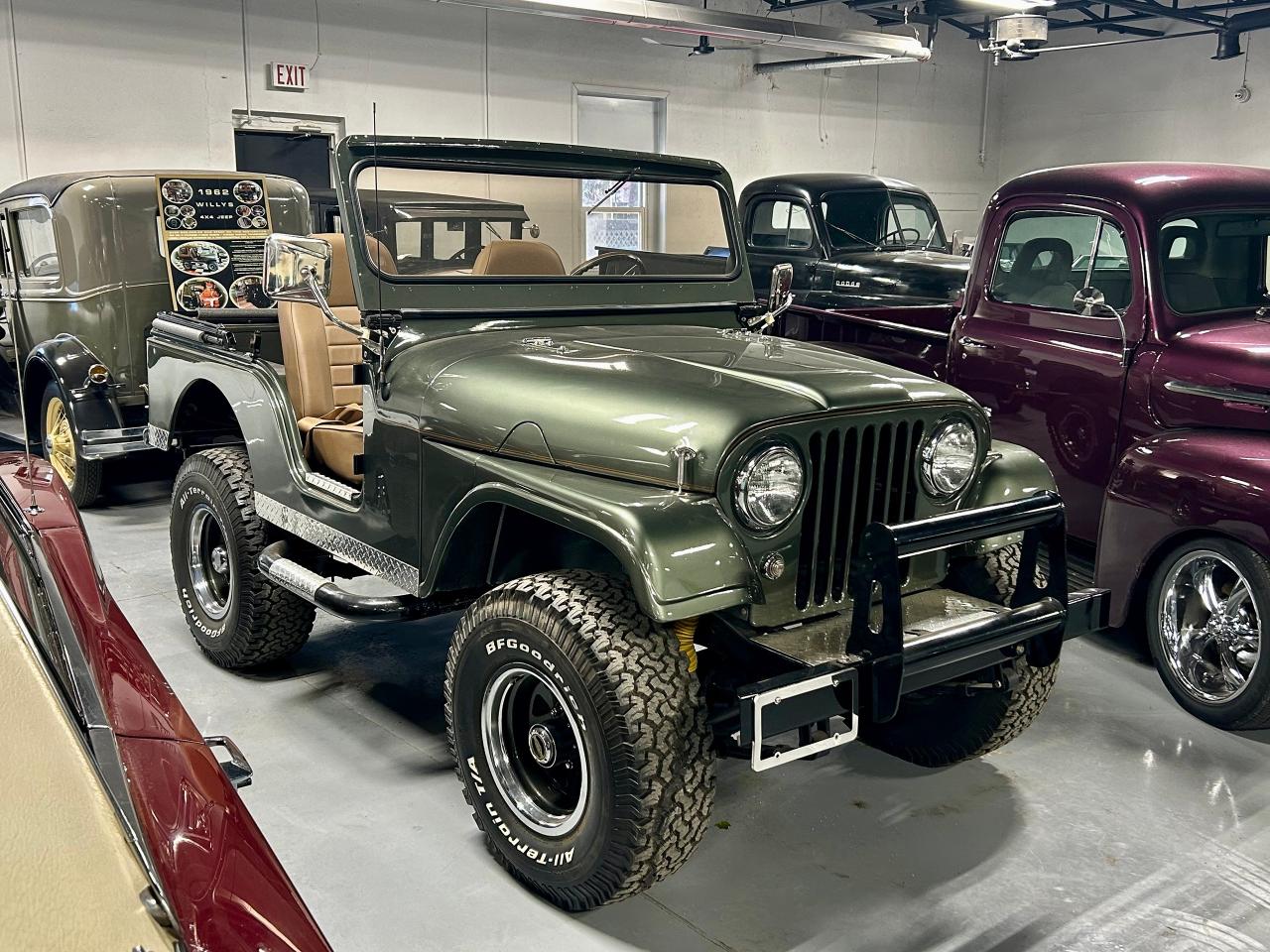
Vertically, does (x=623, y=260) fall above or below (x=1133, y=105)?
below

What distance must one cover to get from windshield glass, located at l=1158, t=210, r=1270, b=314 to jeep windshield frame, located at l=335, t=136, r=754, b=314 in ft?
5.54

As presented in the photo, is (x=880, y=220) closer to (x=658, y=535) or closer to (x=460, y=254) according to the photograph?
(x=460, y=254)

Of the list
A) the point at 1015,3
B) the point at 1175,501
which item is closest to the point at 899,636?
the point at 1175,501

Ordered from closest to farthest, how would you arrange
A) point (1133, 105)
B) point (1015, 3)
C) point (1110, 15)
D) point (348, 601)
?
1. point (348, 601)
2. point (1015, 3)
3. point (1133, 105)
4. point (1110, 15)

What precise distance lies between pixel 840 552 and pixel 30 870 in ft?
6.20

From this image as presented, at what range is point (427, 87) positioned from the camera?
38.2ft

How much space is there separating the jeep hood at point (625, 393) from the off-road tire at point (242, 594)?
3.38ft

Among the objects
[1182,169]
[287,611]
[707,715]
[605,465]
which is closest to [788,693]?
[707,715]

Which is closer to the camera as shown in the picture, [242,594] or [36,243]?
[242,594]

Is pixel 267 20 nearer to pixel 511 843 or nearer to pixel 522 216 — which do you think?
pixel 522 216

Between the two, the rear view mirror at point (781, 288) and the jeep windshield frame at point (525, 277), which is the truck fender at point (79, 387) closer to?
the jeep windshield frame at point (525, 277)

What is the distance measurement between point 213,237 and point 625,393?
4.61m

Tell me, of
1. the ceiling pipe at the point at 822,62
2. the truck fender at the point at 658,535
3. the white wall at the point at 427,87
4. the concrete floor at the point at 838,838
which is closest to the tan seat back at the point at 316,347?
the concrete floor at the point at 838,838

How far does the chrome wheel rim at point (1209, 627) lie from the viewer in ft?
12.2
